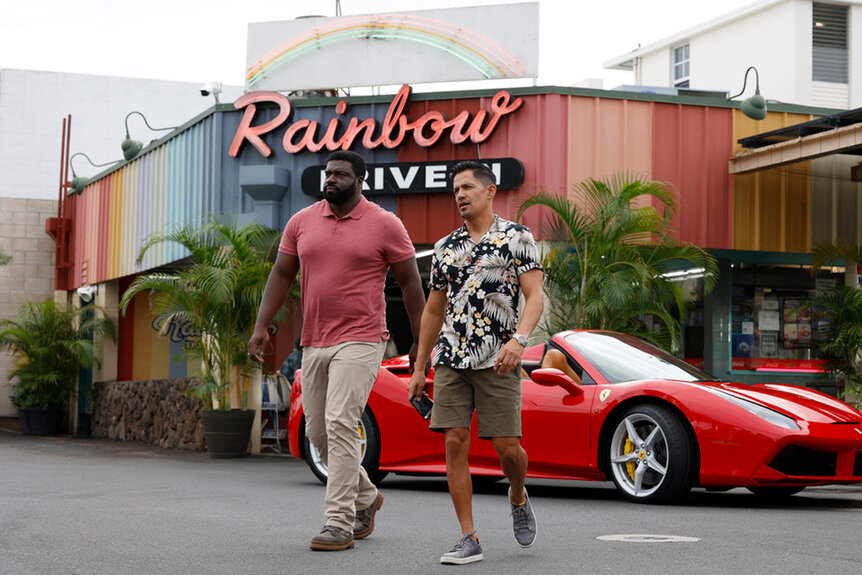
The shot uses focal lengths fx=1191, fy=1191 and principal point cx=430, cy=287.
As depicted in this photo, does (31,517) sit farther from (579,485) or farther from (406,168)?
(406,168)

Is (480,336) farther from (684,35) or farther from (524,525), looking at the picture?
(684,35)

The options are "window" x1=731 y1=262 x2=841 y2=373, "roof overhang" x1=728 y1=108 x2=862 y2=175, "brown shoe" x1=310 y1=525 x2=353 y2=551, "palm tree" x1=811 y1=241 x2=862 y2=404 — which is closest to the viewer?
"brown shoe" x1=310 y1=525 x2=353 y2=551

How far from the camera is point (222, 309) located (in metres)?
14.4

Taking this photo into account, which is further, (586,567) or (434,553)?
(434,553)

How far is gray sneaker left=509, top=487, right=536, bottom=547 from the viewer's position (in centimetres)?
542

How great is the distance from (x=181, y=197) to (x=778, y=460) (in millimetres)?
11674

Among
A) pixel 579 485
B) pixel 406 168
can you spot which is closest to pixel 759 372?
pixel 406 168

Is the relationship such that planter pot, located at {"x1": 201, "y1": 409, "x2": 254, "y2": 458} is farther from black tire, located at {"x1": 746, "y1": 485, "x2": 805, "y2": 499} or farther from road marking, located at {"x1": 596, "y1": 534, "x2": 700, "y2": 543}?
road marking, located at {"x1": 596, "y1": 534, "x2": 700, "y2": 543}

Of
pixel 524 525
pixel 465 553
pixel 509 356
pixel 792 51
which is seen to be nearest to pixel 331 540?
pixel 465 553

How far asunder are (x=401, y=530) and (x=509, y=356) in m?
1.64

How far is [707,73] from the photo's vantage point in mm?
38531

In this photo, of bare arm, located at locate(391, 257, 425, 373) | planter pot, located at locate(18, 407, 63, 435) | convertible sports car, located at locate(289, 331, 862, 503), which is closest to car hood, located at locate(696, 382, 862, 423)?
convertible sports car, located at locate(289, 331, 862, 503)

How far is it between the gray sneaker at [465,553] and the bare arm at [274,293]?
157cm

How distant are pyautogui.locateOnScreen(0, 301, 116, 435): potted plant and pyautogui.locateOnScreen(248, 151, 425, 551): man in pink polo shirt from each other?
1574 cm
